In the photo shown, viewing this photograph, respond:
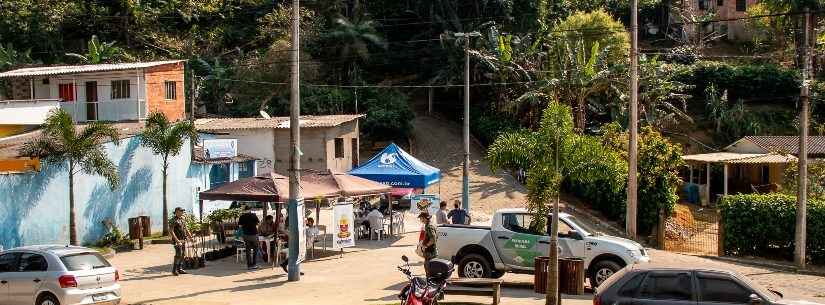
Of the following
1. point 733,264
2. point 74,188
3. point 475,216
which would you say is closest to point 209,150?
point 74,188

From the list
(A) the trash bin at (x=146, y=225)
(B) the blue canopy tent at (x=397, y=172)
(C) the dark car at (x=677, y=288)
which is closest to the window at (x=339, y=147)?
(B) the blue canopy tent at (x=397, y=172)

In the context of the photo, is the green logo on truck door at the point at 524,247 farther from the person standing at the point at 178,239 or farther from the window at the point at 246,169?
the window at the point at 246,169

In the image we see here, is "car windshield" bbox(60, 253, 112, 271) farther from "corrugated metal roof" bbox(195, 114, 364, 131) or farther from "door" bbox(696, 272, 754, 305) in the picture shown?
"corrugated metal roof" bbox(195, 114, 364, 131)

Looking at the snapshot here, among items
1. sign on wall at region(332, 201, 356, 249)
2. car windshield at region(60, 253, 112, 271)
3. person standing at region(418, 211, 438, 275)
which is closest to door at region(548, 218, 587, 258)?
person standing at region(418, 211, 438, 275)

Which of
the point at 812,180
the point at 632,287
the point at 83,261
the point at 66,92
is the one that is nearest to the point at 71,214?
the point at 83,261

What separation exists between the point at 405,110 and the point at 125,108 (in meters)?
16.3

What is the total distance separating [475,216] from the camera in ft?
114

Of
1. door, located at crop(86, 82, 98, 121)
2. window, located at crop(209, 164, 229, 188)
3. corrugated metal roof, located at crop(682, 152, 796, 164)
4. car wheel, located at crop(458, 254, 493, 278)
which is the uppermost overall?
door, located at crop(86, 82, 98, 121)

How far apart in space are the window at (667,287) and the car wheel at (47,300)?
9501 mm

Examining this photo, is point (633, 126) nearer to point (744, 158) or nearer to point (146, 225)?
point (146, 225)

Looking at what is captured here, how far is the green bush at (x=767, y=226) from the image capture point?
25141 millimetres

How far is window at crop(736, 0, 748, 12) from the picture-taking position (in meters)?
66.4

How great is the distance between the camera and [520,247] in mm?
18828

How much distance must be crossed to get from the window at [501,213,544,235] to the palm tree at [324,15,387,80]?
111 feet
